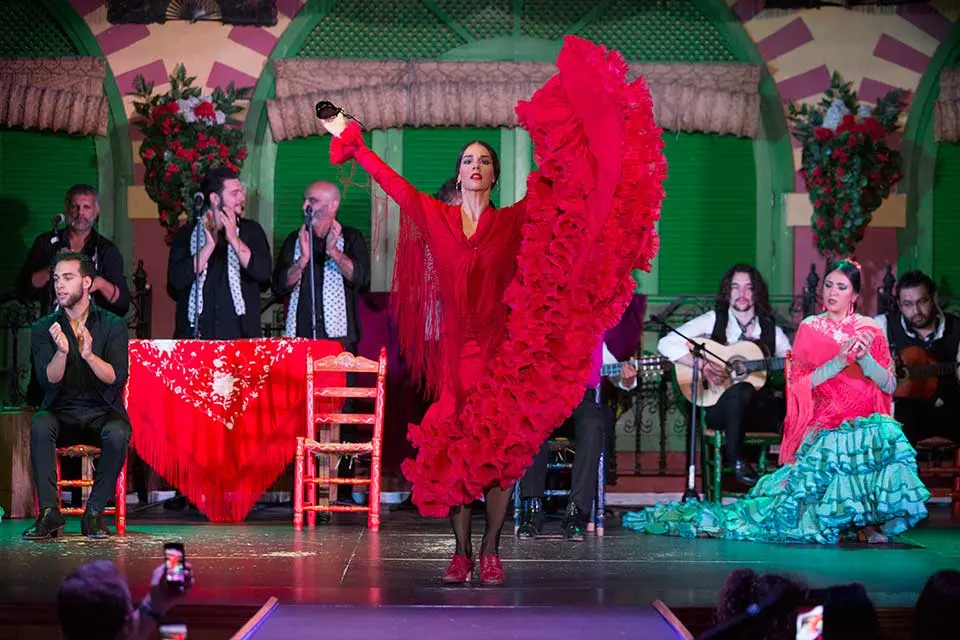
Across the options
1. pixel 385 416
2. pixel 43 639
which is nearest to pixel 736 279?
pixel 385 416

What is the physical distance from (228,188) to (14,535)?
227 centimetres

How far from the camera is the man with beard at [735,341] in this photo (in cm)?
742

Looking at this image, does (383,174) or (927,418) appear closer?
(383,174)

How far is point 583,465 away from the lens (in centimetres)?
645

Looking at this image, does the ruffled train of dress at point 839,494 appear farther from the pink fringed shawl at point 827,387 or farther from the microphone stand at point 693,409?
the microphone stand at point 693,409

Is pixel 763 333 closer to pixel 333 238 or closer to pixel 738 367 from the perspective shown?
pixel 738 367

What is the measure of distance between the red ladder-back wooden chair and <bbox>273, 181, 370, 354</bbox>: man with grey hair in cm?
62

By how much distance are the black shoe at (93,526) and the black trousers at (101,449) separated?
31mm

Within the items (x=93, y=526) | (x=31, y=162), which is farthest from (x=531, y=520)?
(x=31, y=162)

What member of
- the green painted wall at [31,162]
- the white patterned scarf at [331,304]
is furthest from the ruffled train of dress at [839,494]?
the green painted wall at [31,162]

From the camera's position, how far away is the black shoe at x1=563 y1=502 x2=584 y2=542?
6270 mm

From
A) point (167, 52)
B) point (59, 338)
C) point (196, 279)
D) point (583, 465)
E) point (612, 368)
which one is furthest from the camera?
point (167, 52)

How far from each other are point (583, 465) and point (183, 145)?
361cm

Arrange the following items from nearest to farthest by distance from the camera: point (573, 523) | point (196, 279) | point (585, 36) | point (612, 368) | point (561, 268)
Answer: point (561, 268)
point (573, 523)
point (612, 368)
point (196, 279)
point (585, 36)
